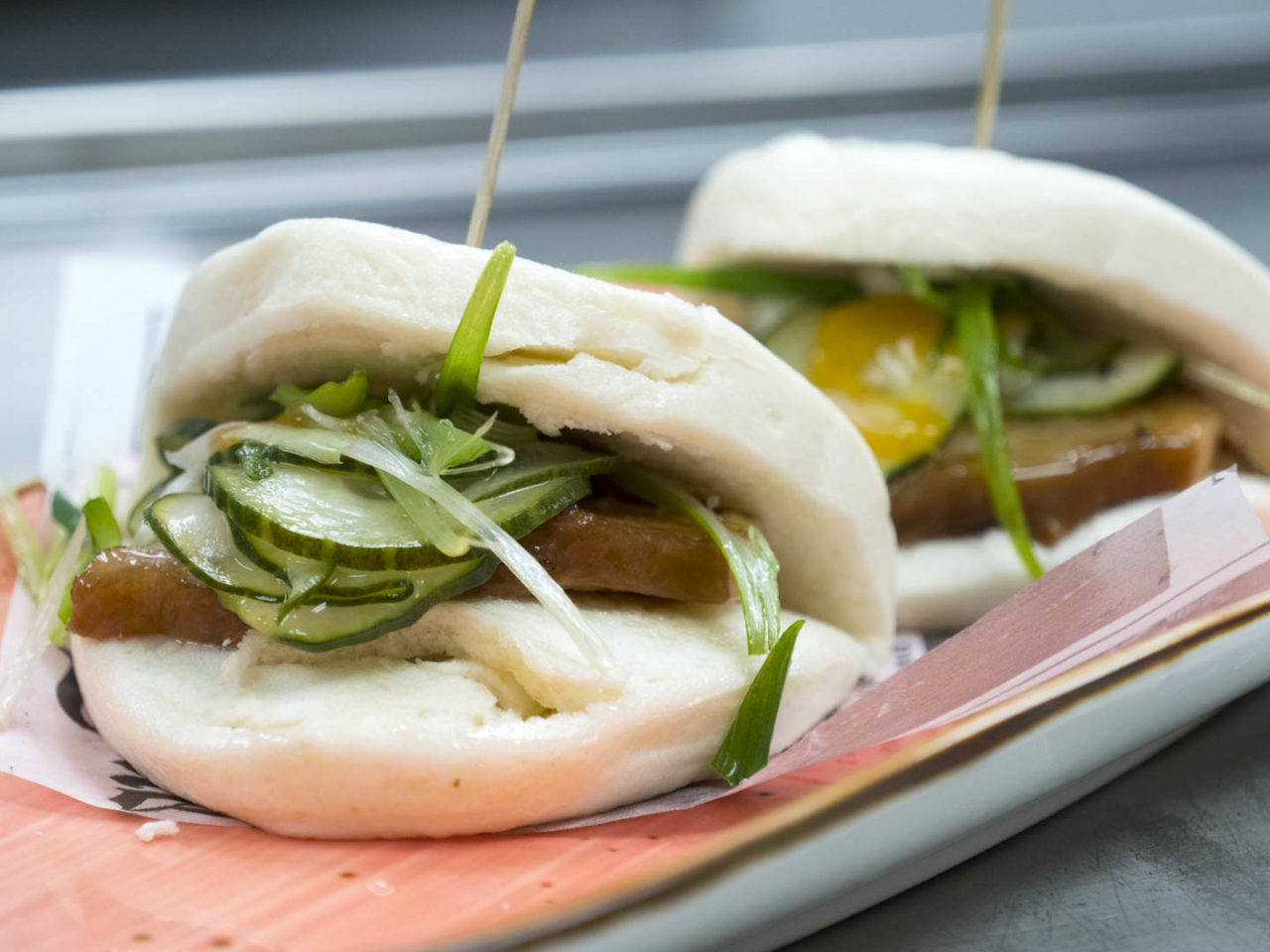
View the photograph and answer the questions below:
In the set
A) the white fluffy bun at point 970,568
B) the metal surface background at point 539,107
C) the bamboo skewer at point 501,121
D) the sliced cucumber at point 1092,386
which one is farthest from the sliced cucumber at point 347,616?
the metal surface background at point 539,107

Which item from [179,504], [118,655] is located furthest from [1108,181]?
[118,655]

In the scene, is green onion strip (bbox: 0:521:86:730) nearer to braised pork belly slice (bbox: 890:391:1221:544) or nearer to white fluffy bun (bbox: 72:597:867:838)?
→ white fluffy bun (bbox: 72:597:867:838)

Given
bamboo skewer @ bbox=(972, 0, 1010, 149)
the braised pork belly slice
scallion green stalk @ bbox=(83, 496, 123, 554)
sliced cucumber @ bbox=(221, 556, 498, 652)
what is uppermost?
bamboo skewer @ bbox=(972, 0, 1010, 149)

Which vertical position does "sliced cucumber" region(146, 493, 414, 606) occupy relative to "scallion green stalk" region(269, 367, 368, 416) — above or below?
below

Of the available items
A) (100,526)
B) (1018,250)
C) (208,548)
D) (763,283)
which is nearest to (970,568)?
(1018,250)

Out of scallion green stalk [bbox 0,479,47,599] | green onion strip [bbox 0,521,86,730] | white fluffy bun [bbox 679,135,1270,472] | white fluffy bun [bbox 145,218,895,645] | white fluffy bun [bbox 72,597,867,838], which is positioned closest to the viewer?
white fluffy bun [bbox 72,597,867,838]

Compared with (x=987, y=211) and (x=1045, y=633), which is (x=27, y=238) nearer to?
(x=987, y=211)

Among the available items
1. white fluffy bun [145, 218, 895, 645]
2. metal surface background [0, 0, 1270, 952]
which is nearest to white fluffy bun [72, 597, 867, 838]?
white fluffy bun [145, 218, 895, 645]
